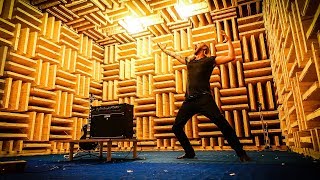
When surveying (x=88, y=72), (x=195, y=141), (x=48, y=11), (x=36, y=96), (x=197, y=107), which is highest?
(x=48, y=11)

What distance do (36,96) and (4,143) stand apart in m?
1.49

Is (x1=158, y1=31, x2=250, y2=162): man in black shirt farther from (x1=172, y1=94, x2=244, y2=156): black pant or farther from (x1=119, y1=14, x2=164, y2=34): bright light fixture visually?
(x1=119, y1=14, x2=164, y2=34): bright light fixture

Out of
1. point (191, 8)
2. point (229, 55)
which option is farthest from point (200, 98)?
point (191, 8)

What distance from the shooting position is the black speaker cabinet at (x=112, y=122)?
394 cm

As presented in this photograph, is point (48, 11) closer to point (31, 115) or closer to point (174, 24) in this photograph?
point (31, 115)

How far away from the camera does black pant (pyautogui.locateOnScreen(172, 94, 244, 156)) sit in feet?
10.1

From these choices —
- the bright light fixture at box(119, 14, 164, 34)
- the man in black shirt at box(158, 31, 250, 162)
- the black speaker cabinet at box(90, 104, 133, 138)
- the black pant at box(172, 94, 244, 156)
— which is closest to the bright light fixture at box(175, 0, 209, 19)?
the bright light fixture at box(119, 14, 164, 34)

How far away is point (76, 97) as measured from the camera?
24.6ft

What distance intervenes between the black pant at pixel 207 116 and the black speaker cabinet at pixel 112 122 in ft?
3.04

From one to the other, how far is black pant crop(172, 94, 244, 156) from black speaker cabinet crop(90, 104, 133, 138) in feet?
3.04

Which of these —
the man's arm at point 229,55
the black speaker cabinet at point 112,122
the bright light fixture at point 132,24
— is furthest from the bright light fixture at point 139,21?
the man's arm at point 229,55

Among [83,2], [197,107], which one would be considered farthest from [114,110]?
[83,2]

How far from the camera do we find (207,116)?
3.24 m

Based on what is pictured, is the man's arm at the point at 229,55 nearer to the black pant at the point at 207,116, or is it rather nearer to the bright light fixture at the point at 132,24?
the black pant at the point at 207,116
